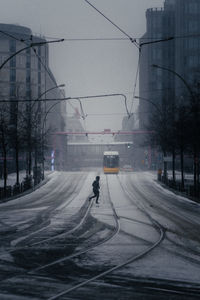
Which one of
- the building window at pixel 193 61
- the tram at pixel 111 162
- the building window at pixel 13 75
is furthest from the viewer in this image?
the building window at pixel 193 61

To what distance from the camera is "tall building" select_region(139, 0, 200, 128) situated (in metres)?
91.0

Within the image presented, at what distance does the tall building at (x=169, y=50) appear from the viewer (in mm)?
91000

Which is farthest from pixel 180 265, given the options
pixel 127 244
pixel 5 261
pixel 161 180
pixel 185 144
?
pixel 161 180

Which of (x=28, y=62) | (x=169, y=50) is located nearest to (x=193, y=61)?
(x=169, y=50)

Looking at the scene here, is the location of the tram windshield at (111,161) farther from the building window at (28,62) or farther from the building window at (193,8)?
the building window at (193,8)

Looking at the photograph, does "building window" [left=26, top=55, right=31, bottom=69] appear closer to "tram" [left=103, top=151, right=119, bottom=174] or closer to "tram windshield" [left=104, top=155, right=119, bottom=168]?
"tram" [left=103, top=151, right=119, bottom=174]

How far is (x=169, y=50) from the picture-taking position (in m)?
105

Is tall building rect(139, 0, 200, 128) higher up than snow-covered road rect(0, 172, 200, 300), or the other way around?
tall building rect(139, 0, 200, 128)

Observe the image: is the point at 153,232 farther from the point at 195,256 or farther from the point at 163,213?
the point at 163,213

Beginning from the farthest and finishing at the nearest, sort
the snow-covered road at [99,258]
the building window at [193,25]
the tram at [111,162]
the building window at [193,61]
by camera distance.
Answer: the building window at [193,61] → the building window at [193,25] → the tram at [111,162] → the snow-covered road at [99,258]

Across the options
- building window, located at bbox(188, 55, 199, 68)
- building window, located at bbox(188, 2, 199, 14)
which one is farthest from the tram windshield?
building window, located at bbox(188, 2, 199, 14)

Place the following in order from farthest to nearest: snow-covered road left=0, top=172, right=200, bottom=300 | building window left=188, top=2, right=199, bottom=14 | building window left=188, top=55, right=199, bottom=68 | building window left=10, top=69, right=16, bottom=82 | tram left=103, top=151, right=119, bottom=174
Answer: building window left=188, top=2, right=199, bottom=14
building window left=188, top=55, right=199, bottom=68
building window left=10, top=69, right=16, bottom=82
tram left=103, top=151, right=119, bottom=174
snow-covered road left=0, top=172, right=200, bottom=300

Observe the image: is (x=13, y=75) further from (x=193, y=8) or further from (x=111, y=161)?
(x=193, y=8)

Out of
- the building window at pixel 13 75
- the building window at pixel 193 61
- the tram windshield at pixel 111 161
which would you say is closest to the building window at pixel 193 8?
the building window at pixel 193 61
